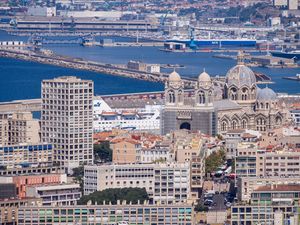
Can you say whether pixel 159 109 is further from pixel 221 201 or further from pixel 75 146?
pixel 221 201

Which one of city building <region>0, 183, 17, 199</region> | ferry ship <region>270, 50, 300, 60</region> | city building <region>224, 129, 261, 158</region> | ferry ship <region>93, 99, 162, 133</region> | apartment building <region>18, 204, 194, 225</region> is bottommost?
ferry ship <region>270, 50, 300, 60</region>

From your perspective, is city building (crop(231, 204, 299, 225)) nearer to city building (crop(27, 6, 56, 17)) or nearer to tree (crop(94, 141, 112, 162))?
tree (crop(94, 141, 112, 162))

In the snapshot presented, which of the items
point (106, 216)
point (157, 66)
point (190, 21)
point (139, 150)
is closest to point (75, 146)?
point (139, 150)

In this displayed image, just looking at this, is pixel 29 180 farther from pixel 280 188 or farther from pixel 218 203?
pixel 280 188

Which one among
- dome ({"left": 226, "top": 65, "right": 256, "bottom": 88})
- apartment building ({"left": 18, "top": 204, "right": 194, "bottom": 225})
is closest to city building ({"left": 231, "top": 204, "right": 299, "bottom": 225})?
apartment building ({"left": 18, "top": 204, "right": 194, "bottom": 225})

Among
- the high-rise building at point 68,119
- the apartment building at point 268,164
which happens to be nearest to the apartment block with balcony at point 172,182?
the apartment building at point 268,164

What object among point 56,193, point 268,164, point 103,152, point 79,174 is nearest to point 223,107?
point 103,152
